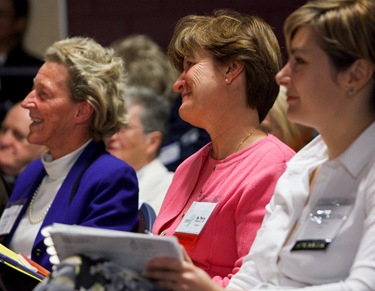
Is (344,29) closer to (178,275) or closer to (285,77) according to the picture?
(285,77)

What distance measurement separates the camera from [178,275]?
2342 millimetres

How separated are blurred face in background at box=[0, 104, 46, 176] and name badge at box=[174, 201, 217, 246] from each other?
90.7 inches

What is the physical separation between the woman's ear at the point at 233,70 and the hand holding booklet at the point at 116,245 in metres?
0.93

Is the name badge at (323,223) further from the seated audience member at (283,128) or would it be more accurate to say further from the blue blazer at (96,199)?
the seated audience member at (283,128)

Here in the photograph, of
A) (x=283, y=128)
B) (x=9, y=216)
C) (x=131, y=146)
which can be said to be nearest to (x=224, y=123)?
(x=283, y=128)

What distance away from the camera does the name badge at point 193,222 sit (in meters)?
3.01

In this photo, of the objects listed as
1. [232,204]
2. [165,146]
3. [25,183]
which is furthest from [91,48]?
[165,146]

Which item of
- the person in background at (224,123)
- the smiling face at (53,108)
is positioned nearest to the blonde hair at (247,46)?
the person in background at (224,123)

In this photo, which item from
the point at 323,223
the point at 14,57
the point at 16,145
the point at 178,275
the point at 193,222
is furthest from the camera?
the point at 14,57

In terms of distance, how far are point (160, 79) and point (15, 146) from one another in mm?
1440

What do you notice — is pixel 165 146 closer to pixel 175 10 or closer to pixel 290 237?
pixel 175 10

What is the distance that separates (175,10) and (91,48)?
2593 millimetres

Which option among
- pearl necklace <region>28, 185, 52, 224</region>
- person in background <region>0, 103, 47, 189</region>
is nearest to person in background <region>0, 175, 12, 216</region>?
pearl necklace <region>28, 185, 52, 224</region>

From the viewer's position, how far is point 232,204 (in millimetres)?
2977
